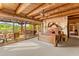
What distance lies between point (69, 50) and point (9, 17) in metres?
2.01

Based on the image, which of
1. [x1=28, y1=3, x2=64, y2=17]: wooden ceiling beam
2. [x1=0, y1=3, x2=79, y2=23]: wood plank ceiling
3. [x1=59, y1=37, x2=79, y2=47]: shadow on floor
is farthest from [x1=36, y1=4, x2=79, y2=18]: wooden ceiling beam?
[x1=59, y1=37, x2=79, y2=47]: shadow on floor

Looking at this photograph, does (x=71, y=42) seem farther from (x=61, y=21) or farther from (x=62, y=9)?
(x=62, y=9)

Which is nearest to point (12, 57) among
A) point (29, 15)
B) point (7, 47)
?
point (7, 47)

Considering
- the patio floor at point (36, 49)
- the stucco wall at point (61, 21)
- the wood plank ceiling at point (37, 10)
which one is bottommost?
the patio floor at point (36, 49)

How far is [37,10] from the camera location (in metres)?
3.89

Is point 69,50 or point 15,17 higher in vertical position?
point 15,17

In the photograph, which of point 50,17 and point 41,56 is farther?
point 50,17

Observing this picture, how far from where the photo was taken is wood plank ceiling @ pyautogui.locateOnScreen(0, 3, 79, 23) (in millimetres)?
3538

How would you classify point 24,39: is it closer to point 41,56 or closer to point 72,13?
point 41,56

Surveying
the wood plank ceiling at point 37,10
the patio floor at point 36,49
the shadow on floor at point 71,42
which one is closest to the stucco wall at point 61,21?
the wood plank ceiling at point 37,10

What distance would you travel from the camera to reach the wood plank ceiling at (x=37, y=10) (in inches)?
139

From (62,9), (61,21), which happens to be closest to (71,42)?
(61,21)

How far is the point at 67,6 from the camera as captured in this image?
3607 millimetres

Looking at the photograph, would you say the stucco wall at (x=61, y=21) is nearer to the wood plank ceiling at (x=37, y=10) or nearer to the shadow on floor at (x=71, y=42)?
the wood plank ceiling at (x=37, y=10)
